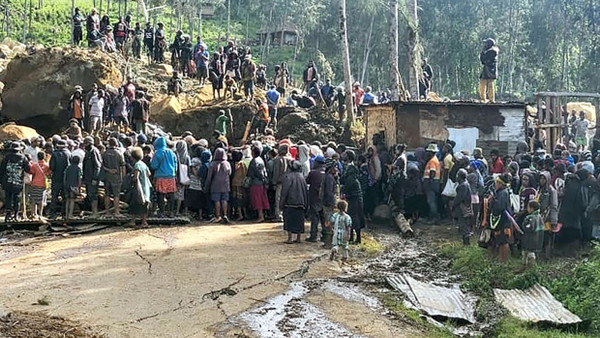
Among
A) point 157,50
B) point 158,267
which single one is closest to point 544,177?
point 158,267

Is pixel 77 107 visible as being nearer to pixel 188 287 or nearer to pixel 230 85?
pixel 230 85

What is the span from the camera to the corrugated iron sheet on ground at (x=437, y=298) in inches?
356

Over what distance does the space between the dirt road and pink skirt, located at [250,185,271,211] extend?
146cm

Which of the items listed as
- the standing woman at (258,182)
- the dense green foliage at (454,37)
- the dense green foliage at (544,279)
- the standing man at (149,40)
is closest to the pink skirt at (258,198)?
the standing woman at (258,182)

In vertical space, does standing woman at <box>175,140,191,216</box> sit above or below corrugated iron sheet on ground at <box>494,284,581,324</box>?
above

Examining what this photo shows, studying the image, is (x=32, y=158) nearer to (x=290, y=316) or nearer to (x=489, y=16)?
(x=290, y=316)

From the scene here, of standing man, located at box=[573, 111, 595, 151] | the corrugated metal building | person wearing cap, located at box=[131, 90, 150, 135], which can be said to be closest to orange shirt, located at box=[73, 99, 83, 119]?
person wearing cap, located at box=[131, 90, 150, 135]

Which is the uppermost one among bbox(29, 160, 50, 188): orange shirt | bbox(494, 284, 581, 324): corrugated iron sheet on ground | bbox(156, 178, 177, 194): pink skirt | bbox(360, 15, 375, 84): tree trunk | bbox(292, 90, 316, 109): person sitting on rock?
bbox(360, 15, 375, 84): tree trunk

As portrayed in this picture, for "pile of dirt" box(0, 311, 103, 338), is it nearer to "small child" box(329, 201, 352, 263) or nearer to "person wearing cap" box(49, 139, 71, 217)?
"small child" box(329, 201, 352, 263)

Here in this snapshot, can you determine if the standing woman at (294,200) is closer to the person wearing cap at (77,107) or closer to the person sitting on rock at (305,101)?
the person wearing cap at (77,107)

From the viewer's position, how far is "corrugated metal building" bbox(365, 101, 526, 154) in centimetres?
1823

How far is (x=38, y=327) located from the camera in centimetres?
759

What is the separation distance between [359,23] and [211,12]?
23258 millimetres

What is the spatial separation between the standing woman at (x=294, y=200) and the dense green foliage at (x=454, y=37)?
3407cm
